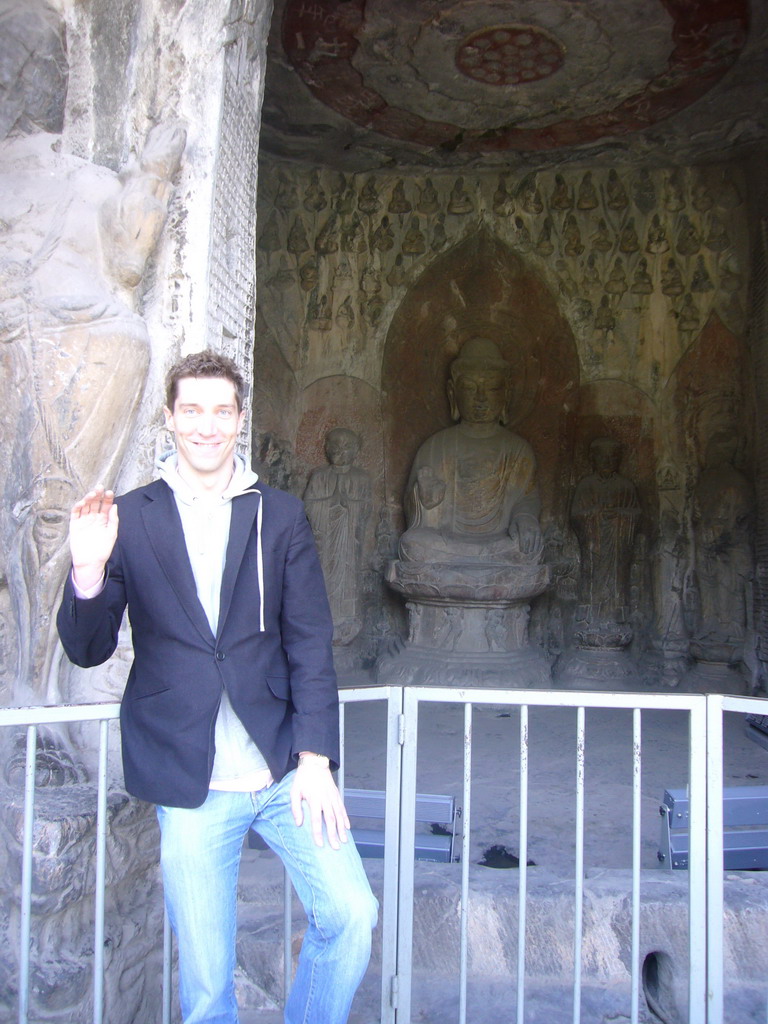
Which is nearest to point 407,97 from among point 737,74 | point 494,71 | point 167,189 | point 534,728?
point 494,71

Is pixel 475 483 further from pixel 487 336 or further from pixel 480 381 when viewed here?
pixel 487 336

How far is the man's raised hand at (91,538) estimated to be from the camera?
1731 mm

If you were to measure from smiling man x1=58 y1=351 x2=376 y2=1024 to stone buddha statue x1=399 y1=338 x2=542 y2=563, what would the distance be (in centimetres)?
531

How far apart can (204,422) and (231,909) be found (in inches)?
42.3

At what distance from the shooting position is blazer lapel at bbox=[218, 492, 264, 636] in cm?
185

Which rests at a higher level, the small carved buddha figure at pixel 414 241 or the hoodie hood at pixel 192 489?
the small carved buddha figure at pixel 414 241

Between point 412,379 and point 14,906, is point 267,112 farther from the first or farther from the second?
point 14,906

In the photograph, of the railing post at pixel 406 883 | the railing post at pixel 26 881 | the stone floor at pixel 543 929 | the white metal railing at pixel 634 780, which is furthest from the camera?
the stone floor at pixel 543 929

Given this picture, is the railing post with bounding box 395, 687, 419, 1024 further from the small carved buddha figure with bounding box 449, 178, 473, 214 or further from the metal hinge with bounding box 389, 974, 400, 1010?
the small carved buddha figure with bounding box 449, 178, 473, 214

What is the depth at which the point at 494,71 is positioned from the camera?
6145mm

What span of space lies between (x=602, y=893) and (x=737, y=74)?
18.3 feet

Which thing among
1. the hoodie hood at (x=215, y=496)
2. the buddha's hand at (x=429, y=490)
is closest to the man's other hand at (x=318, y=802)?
the hoodie hood at (x=215, y=496)

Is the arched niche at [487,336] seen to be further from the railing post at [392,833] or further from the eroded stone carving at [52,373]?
the railing post at [392,833]

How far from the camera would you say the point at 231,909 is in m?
1.83
